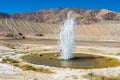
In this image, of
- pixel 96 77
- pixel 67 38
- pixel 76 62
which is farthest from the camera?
pixel 67 38

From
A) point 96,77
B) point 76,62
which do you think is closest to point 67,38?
point 76,62

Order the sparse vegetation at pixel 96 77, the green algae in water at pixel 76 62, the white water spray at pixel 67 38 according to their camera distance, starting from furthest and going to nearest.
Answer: the white water spray at pixel 67 38, the green algae in water at pixel 76 62, the sparse vegetation at pixel 96 77

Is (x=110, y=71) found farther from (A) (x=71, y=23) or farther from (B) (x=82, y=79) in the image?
(A) (x=71, y=23)

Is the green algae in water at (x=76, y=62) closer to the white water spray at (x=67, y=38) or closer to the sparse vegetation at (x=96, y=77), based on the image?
the white water spray at (x=67, y=38)

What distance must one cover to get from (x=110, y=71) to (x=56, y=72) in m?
5.77

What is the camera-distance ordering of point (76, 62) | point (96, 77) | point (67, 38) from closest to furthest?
point (96, 77), point (76, 62), point (67, 38)

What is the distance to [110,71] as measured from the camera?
2816 cm

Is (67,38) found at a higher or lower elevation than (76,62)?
higher

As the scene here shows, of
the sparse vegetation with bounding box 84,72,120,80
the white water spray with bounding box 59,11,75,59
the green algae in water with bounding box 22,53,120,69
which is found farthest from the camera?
the white water spray with bounding box 59,11,75,59

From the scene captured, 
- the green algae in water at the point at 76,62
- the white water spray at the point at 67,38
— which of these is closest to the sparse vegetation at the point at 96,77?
the green algae in water at the point at 76,62

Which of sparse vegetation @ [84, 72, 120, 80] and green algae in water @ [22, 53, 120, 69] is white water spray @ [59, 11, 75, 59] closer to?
green algae in water @ [22, 53, 120, 69]

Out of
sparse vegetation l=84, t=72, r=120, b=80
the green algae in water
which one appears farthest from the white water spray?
sparse vegetation l=84, t=72, r=120, b=80

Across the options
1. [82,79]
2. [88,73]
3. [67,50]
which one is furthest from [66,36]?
[82,79]

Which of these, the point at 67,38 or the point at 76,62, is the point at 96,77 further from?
the point at 67,38
